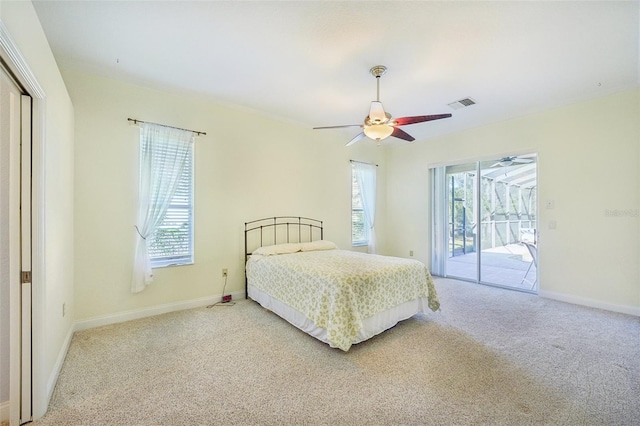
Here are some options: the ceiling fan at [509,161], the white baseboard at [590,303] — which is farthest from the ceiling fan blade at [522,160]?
the white baseboard at [590,303]

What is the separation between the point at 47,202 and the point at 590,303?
5806 mm

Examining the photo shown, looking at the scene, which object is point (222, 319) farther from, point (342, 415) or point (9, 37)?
point (9, 37)

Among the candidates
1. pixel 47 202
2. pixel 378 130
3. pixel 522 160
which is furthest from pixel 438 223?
pixel 47 202

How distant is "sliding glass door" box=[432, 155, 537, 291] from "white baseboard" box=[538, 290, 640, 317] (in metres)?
0.33

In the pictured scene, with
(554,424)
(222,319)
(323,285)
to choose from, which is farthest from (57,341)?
(554,424)

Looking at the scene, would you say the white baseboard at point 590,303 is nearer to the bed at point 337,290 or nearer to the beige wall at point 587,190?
the beige wall at point 587,190

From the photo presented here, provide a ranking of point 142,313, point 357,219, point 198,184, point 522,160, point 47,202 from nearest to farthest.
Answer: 1. point 47,202
2. point 142,313
3. point 198,184
4. point 522,160
5. point 357,219

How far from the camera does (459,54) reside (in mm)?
2641

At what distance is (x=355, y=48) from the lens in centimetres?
255

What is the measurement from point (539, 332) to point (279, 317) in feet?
9.10

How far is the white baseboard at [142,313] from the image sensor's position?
2.87 metres

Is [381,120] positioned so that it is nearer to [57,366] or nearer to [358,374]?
[358,374]

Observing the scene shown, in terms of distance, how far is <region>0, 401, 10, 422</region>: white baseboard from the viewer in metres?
1.61

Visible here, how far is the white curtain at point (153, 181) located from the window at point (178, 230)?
0.08 m
